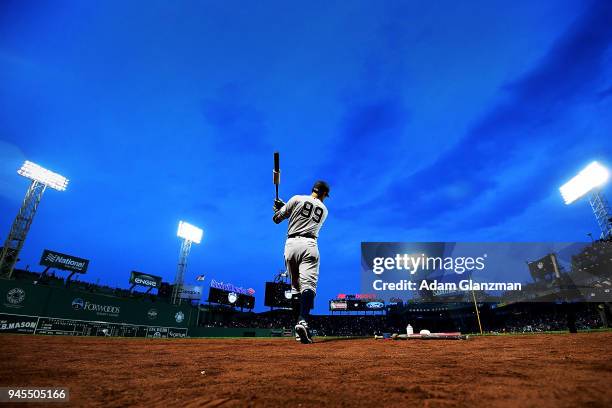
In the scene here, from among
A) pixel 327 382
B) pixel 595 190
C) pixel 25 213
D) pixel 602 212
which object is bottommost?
pixel 327 382

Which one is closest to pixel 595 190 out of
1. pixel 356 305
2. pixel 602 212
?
pixel 602 212

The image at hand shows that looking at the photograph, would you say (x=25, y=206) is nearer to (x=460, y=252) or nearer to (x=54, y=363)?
(x=54, y=363)

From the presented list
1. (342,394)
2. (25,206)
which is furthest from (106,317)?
(342,394)

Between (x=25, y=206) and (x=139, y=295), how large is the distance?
1724cm

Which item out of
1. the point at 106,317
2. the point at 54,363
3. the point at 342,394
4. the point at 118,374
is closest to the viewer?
the point at 342,394

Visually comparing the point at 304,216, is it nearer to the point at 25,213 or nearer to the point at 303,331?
the point at 303,331

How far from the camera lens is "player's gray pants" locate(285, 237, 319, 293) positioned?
15.8 ft

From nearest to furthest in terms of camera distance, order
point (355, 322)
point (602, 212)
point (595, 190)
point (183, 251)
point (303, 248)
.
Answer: point (303, 248) → point (602, 212) → point (595, 190) → point (183, 251) → point (355, 322)

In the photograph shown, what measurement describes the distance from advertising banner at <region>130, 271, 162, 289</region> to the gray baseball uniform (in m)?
36.9

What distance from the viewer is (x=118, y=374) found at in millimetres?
2207

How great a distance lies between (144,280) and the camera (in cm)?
3716

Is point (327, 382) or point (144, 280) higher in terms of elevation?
point (144, 280)

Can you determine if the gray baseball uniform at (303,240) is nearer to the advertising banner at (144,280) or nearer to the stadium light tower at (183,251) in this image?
the stadium light tower at (183,251)

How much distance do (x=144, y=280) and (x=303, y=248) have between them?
38.4 m
